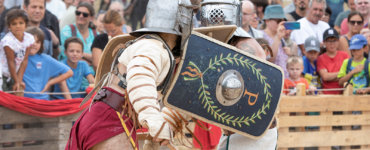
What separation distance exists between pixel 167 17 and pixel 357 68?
13.9ft

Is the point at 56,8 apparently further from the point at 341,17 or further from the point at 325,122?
the point at 341,17

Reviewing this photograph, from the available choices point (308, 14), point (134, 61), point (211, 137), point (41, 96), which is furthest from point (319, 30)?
point (134, 61)

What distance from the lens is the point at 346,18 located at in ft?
31.5

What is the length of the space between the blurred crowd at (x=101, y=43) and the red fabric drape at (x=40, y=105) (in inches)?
12.8

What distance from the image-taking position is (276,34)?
8.12 metres

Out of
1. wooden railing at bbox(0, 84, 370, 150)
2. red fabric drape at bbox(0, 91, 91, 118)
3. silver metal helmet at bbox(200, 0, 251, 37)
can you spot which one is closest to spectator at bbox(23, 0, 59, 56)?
red fabric drape at bbox(0, 91, 91, 118)

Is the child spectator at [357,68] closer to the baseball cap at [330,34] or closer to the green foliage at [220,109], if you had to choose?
the baseball cap at [330,34]

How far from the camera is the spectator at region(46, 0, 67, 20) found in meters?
8.38

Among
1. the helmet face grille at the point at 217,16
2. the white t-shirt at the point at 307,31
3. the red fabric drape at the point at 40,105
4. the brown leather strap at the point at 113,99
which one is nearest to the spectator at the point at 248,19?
the white t-shirt at the point at 307,31

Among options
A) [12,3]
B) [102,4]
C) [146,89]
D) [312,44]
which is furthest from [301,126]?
[102,4]

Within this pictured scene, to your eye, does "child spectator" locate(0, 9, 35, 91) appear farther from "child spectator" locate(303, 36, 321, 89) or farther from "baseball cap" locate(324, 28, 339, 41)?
"baseball cap" locate(324, 28, 339, 41)

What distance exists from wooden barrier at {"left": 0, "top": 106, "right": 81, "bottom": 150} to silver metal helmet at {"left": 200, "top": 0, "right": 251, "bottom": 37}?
7.43ft


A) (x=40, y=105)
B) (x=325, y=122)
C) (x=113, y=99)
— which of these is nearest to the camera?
(x=113, y=99)

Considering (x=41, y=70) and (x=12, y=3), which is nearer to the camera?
(x=41, y=70)
